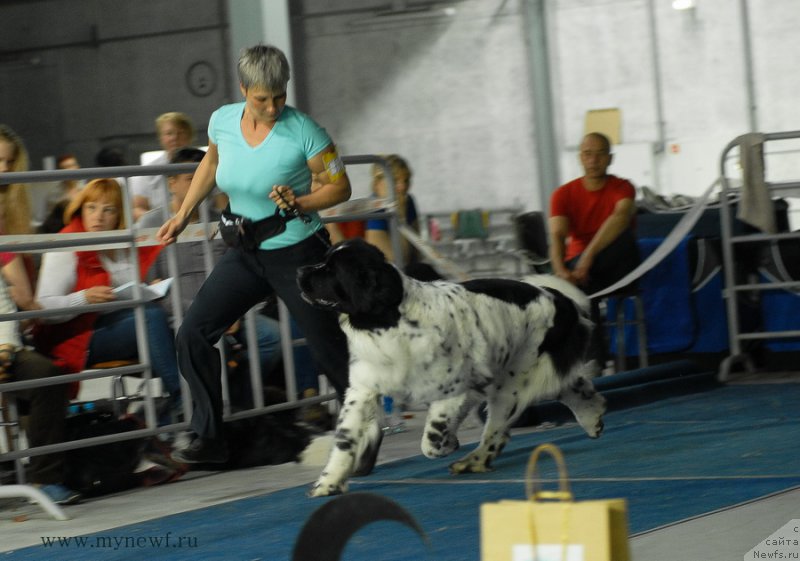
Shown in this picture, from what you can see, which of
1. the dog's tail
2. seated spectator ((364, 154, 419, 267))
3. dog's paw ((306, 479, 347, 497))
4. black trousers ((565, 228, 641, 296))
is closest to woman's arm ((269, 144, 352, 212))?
dog's paw ((306, 479, 347, 497))

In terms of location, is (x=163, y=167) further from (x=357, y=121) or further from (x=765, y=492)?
(x=357, y=121)

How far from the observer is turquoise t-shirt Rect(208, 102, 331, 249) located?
4863 mm

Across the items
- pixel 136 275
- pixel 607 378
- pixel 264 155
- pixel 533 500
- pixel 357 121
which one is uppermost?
pixel 357 121

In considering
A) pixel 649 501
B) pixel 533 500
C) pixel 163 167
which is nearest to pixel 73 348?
pixel 163 167

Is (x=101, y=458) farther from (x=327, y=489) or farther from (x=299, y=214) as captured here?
(x=299, y=214)

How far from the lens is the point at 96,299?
5.66 meters

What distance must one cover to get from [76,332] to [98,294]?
214 mm

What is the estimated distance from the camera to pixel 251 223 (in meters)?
4.97

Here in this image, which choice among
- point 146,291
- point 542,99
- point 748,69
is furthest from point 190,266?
point 542,99

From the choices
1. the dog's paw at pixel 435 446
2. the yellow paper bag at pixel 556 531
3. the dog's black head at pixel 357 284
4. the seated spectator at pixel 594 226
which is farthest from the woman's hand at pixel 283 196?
the seated spectator at pixel 594 226

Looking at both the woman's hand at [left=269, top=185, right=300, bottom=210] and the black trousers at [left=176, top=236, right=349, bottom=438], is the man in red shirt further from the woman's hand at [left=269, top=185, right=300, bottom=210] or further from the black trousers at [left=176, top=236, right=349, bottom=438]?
the woman's hand at [left=269, top=185, right=300, bottom=210]

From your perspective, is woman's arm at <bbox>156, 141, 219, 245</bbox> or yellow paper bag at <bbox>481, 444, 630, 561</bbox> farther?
woman's arm at <bbox>156, 141, 219, 245</bbox>

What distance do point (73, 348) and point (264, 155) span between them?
58.6 inches

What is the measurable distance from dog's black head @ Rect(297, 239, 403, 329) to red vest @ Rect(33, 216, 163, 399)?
1.35 meters
